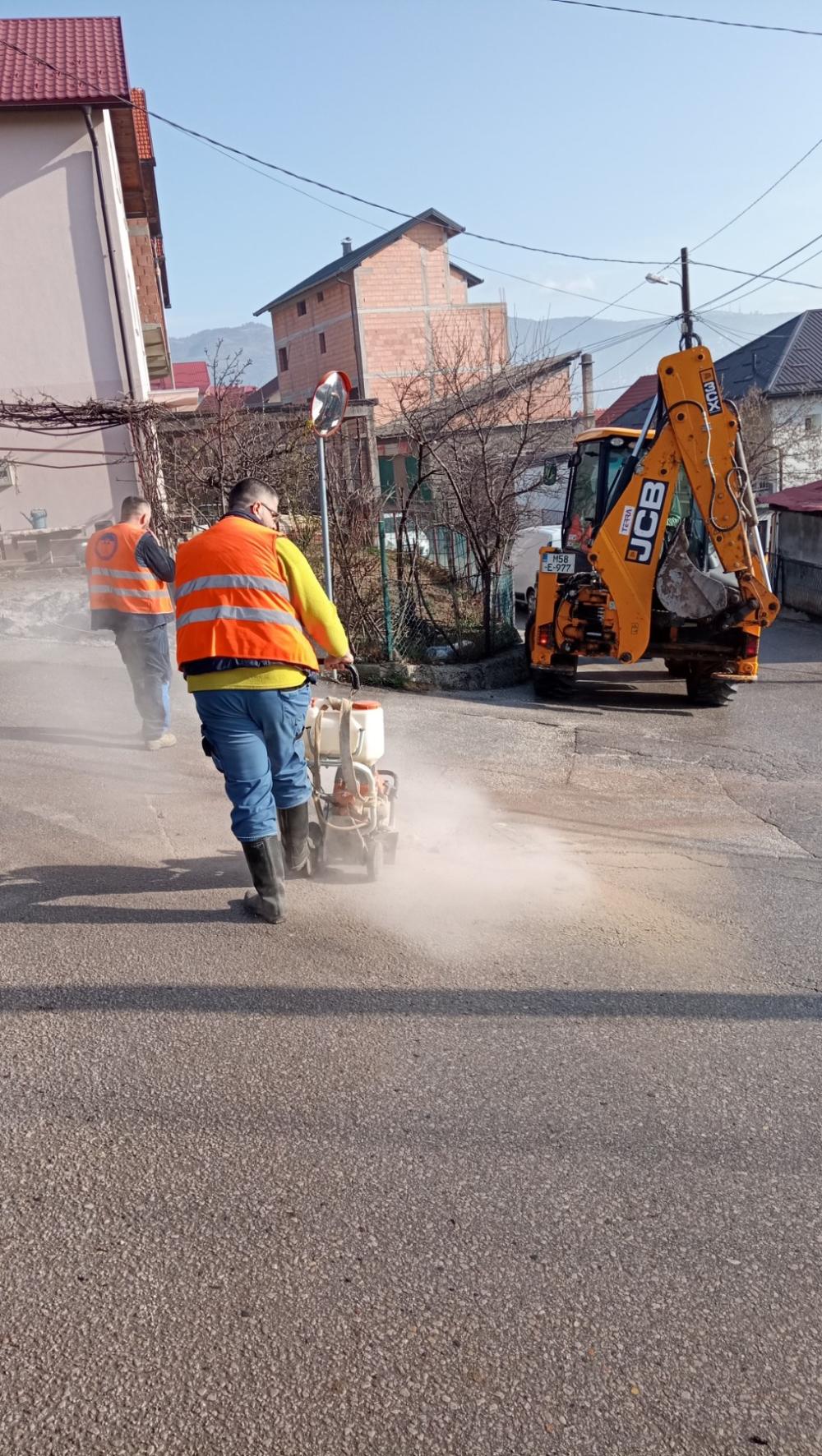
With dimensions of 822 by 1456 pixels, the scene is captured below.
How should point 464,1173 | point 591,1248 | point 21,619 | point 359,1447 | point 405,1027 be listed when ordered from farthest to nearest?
1. point 21,619
2. point 405,1027
3. point 464,1173
4. point 591,1248
5. point 359,1447

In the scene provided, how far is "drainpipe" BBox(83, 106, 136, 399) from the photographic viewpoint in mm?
Result: 17906

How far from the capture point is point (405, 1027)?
4000mm

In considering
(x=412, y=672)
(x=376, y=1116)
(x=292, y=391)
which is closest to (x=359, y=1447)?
(x=376, y=1116)

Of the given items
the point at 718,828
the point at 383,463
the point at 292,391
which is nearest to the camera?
the point at 718,828

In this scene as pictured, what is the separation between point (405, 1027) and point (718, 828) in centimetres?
367

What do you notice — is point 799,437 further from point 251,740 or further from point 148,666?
point 251,740

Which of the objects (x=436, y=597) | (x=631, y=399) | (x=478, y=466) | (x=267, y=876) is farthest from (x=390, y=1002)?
(x=631, y=399)

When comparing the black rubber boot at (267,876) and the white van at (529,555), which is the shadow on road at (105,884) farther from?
the white van at (529,555)

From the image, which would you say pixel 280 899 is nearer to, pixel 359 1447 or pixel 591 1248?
pixel 591 1248

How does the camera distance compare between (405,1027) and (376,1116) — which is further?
(405,1027)

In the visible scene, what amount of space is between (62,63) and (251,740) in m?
17.6

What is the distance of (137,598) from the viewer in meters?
7.96

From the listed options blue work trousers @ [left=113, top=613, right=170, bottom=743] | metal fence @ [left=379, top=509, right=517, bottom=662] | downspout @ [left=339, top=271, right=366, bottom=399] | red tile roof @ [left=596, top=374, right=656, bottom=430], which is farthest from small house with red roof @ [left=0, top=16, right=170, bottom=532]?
red tile roof @ [left=596, top=374, right=656, bottom=430]

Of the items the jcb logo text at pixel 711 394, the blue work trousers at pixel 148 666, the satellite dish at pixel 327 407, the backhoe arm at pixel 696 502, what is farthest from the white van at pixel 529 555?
the blue work trousers at pixel 148 666
